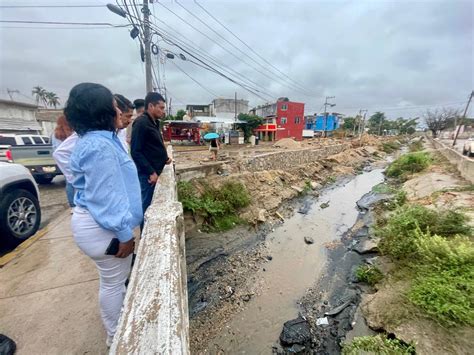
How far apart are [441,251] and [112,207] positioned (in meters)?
4.87

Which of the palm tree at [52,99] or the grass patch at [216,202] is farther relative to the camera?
the palm tree at [52,99]

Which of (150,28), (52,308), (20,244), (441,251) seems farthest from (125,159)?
(150,28)

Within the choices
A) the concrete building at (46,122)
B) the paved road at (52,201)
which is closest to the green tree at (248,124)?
the concrete building at (46,122)

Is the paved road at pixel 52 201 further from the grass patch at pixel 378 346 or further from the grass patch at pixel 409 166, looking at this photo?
the grass patch at pixel 409 166

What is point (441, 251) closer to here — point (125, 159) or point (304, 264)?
point (304, 264)

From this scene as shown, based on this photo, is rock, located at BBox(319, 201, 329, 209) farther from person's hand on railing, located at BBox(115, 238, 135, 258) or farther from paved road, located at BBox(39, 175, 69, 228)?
person's hand on railing, located at BBox(115, 238, 135, 258)

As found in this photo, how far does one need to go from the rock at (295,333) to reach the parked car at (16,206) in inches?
185

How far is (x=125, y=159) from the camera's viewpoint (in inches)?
61.8

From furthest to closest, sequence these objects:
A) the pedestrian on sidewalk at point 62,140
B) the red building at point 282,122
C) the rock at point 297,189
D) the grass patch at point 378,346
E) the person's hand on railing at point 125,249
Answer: the red building at point 282,122
the rock at point 297,189
the grass patch at point 378,346
the pedestrian on sidewalk at point 62,140
the person's hand on railing at point 125,249

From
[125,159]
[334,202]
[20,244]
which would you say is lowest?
[334,202]

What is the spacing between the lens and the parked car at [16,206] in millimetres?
3322

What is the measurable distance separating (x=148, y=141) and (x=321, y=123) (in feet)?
166

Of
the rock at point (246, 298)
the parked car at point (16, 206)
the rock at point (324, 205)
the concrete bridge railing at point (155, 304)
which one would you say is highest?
the concrete bridge railing at point (155, 304)

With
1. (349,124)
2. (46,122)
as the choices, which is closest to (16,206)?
(46,122)
